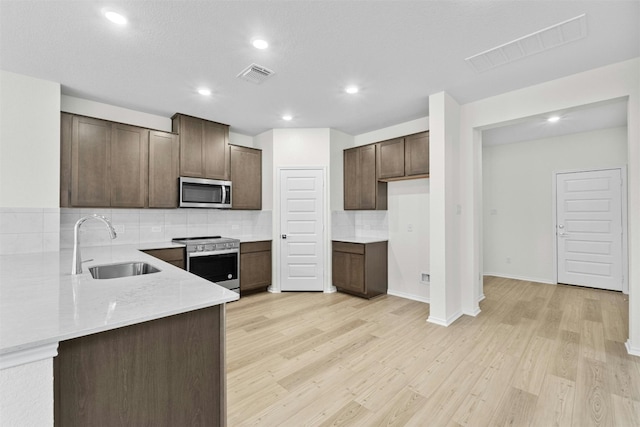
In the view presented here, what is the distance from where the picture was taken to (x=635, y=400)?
1.93 metres

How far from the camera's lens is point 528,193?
535cm

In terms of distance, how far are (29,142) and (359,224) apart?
4.42 metres

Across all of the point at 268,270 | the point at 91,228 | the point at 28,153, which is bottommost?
the point at 268,270

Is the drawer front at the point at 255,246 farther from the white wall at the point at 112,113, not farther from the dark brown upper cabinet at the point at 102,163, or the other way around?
the white wall at the point at 112,113

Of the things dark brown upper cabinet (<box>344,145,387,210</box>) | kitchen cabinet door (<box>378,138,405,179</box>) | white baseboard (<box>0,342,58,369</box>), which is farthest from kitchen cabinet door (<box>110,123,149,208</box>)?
kitchen cabinet door (<box>378,138,405,179</box>)

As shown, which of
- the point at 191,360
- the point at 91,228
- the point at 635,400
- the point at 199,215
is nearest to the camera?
the point at 191,360

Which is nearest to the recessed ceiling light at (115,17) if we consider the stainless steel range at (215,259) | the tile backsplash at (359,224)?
the stainless steel range at (215,259)

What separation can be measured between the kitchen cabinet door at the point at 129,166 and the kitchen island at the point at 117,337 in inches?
85.0

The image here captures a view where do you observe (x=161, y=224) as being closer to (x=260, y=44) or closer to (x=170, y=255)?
(x=170, y=255)

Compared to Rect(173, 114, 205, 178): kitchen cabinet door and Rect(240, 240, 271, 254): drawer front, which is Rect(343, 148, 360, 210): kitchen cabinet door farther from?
Rect(173, 114, 205, 178): kitchen cabinet door

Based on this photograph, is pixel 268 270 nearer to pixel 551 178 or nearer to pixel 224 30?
pixel 224 30

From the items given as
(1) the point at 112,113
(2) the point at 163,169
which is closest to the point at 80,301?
(2) the point at 163,169

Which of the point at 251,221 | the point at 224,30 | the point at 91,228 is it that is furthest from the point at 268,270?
the point at 224,30

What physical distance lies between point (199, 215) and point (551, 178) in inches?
245
